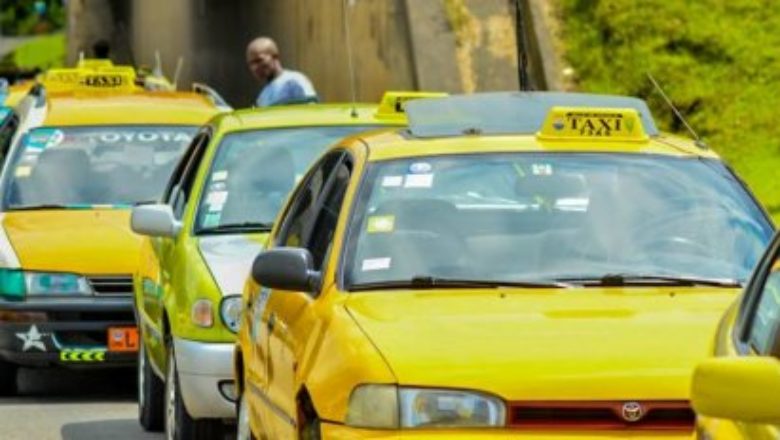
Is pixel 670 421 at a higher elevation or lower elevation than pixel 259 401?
higher

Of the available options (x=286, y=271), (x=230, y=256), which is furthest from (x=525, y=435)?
(x=230, y=256)

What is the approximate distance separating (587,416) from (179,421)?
4.68 m

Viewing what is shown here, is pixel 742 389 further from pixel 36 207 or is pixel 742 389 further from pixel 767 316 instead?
pixel 36 207

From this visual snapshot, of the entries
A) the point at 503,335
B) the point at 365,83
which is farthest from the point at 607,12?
the point at 503,335

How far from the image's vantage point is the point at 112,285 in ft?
46.5

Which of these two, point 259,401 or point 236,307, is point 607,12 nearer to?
point 236,307

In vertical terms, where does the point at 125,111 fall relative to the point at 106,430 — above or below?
above

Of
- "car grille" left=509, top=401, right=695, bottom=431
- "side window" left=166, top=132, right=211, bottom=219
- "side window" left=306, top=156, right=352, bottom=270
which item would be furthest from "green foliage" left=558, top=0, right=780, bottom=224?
"car grille" left=509, top=401, right=695, bottom=431

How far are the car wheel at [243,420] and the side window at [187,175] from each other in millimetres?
2881

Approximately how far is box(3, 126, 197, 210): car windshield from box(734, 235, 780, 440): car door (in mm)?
9719

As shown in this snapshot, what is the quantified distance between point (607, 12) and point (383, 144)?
599 inches

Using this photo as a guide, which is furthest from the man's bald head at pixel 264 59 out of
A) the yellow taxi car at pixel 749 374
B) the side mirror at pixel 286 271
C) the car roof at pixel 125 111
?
the yellow taxi car at pixel 749 374

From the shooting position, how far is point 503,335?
23.5ft

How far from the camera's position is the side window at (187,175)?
41.1ft
